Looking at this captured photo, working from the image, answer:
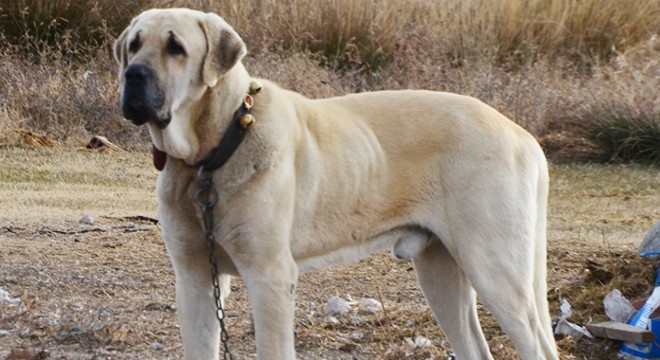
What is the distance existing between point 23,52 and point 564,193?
5.70 meters

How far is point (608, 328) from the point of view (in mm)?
6113

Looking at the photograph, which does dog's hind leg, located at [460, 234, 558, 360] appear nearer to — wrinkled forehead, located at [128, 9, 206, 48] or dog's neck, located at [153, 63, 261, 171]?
dog's neck, located at [153, 63, 261, 171]

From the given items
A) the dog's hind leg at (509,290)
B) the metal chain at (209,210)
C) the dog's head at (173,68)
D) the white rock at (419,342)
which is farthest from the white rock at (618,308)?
the dog's head at (173,68)

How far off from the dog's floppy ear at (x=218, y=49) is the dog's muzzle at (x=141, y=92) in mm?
228

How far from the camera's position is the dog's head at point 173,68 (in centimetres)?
452

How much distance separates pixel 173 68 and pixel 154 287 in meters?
2.59

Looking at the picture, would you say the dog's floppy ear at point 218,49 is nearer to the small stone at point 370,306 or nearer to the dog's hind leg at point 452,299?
the dog's hind leg at point 452,299

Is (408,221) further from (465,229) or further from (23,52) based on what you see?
(23,52)

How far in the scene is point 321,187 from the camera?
198 inches

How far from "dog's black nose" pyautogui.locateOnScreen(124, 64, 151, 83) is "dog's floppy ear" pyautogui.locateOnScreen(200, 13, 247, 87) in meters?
0.25

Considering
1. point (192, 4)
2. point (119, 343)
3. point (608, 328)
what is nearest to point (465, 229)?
point (608, 328)

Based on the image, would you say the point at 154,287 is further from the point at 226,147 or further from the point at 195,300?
the point at 226,147

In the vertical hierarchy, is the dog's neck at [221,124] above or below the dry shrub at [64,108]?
above

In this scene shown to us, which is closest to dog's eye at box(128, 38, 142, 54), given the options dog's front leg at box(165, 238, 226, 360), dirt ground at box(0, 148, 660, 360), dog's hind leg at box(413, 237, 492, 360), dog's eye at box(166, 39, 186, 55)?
dog's eye at box(166, 39, 186, 55)
